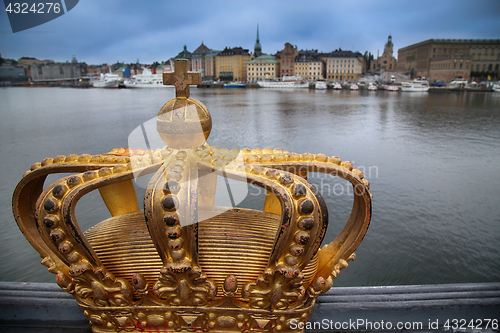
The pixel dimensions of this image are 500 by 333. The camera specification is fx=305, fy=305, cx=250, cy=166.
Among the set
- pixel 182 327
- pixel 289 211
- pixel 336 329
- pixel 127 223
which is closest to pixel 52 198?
pixel 127 223

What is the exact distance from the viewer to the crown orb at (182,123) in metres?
1.22

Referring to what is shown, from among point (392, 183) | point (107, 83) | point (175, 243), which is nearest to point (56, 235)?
point (175, 243)

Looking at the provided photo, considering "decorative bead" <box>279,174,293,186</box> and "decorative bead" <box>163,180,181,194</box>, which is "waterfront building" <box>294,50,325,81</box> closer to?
"decorative bead" <box>279,174,293,186</box>

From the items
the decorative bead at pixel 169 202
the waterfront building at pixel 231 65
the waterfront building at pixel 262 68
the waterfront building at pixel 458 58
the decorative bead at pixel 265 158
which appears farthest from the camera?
the waterfront building at pixel 231 65

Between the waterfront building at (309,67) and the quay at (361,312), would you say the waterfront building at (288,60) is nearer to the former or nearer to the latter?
the waterfront building at (309,67)

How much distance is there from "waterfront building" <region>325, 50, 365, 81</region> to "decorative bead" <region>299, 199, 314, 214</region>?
→ 200 ft

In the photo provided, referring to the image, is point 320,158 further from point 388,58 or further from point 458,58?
point 388,58

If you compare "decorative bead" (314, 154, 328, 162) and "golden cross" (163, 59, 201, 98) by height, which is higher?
"golden cross" (163, 59, 201, 98)

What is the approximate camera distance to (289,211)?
1.16 meters

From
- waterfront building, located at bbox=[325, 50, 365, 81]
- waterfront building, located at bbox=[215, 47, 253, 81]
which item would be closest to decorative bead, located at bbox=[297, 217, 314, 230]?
waterfront building, located at bbox=[215, 47, 253, 81]

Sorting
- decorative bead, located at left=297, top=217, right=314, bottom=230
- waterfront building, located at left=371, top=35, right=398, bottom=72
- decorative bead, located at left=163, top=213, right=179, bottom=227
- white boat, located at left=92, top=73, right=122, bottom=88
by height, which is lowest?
decorative bead, located at left=297, top=217, right=314, bottom=230

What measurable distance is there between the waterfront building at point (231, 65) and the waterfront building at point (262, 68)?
8.13 ft

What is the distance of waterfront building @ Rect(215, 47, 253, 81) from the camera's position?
58562 mm

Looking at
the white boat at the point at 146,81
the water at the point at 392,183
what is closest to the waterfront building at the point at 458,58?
the white boat at the point at 146,81
